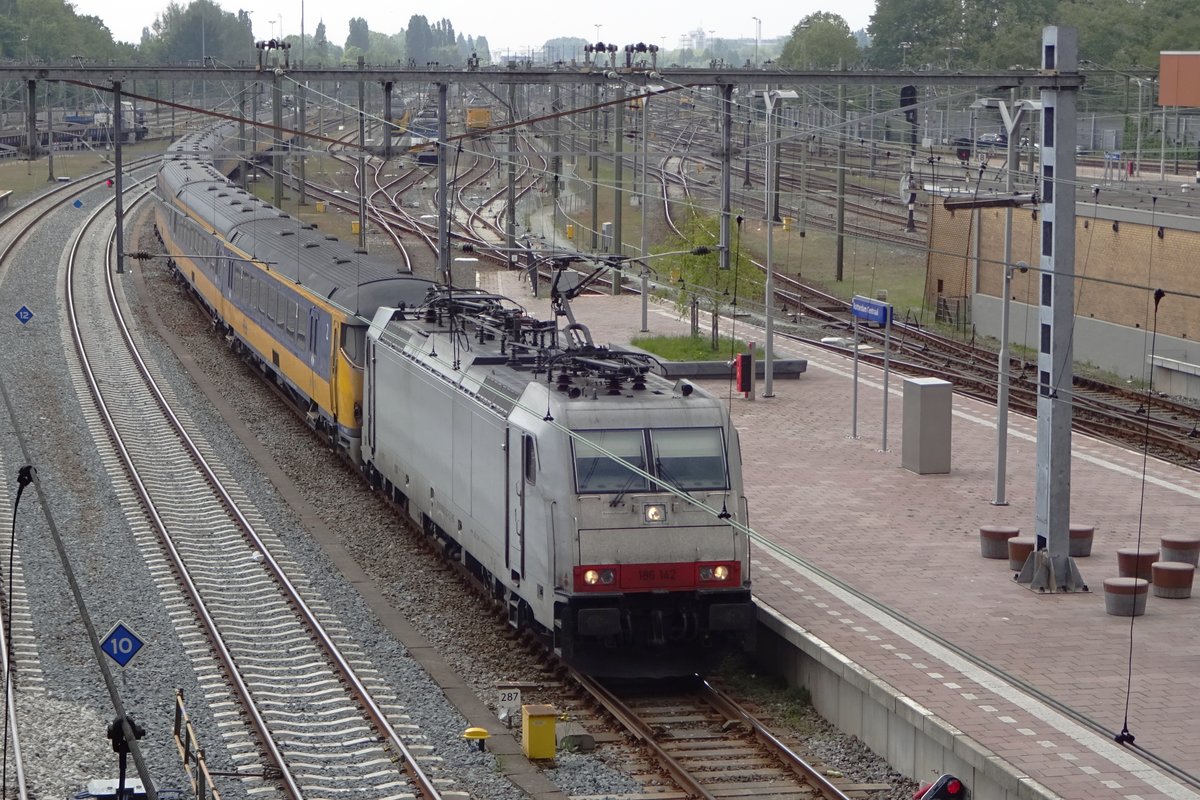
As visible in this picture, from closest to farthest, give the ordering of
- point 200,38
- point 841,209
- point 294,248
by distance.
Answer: point 294,248 → point 841,209 → point 200,38

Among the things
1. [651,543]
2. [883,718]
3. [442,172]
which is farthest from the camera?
[442,172]

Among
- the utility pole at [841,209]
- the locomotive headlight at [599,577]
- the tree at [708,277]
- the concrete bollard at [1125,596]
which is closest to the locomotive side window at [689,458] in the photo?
the locomotive headlight at [599,577]

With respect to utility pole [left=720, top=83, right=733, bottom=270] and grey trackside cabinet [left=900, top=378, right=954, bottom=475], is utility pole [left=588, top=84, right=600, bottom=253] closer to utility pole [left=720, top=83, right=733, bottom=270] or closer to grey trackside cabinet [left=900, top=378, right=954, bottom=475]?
utility pole [left=720, top=83, right=733, bottom=270]

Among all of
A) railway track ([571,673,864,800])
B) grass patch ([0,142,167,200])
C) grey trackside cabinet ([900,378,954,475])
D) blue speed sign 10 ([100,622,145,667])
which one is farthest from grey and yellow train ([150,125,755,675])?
grass patch ([0,142,167,200])

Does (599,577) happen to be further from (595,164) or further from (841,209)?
(841,209)

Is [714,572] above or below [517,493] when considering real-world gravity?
below

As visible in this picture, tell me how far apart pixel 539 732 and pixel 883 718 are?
265 centimetres

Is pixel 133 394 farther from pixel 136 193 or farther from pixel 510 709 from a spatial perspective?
pixel 136 193

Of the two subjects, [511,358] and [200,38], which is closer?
[511,358]

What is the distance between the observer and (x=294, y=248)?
29641mm

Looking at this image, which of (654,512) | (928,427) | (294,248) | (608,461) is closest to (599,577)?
(654,512)

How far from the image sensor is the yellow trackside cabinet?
509 inches

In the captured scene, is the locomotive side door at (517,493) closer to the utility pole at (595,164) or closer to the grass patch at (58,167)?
the utility pole at (595,164)

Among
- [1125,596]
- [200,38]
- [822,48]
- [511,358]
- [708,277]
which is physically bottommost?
[1125,596]
